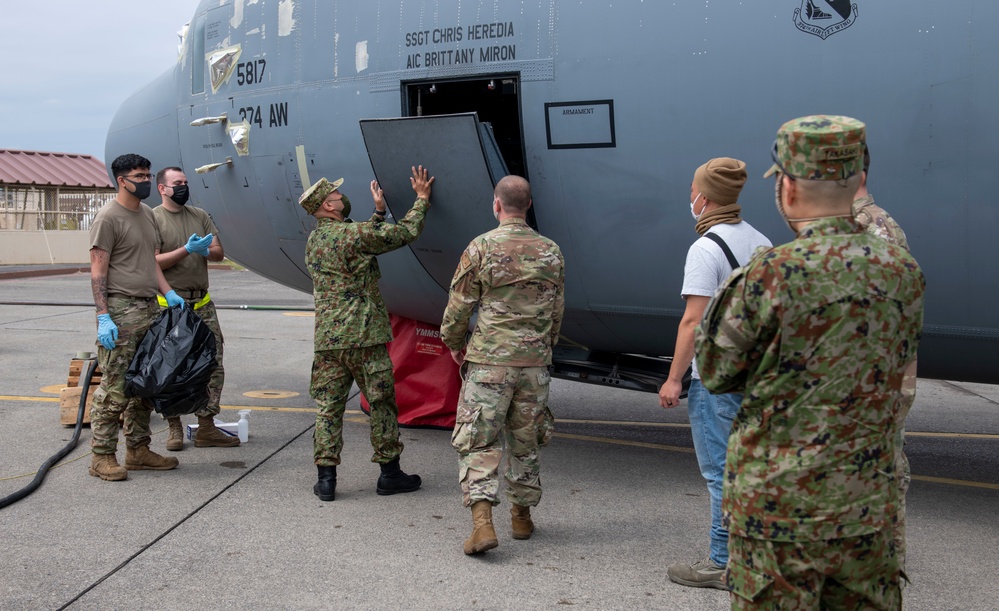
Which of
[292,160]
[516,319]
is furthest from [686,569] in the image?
[292,160]

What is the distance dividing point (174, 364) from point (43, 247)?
25.0 m

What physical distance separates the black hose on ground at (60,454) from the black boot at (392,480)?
1.88 meters

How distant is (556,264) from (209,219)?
2.96 m

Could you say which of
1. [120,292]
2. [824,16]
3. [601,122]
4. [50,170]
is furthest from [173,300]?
[50,170]

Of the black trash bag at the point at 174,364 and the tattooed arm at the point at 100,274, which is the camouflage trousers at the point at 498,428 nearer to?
the black trash bag at the point at 174,364

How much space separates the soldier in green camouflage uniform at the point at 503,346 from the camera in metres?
4.31

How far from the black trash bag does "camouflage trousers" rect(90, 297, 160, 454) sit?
57 millimetres

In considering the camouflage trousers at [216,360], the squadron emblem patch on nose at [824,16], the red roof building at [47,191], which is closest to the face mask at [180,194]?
the camouflage trousers at [216,360]

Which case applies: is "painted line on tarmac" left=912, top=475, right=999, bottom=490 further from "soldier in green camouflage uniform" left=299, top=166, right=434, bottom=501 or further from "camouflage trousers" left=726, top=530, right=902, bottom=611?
"camouflage trousers" left=726, top=530, right=902, bottom=611

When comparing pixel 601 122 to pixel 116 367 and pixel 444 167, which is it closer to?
pixel 444 167

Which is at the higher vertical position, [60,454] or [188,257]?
[188,257]

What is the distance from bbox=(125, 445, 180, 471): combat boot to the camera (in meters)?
5.59

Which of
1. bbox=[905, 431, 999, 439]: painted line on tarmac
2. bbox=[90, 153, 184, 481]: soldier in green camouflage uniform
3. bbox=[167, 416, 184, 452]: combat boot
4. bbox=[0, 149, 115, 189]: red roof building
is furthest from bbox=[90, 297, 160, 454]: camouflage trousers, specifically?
bbox=[0, 149, 115, 189]: red roof building

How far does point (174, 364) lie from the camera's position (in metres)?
5.31
